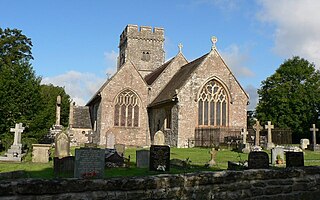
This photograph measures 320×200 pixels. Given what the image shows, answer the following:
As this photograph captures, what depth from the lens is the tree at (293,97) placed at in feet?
137

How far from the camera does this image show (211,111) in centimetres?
2831

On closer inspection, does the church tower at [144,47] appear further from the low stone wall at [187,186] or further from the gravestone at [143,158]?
the low stone wall at [187,186]

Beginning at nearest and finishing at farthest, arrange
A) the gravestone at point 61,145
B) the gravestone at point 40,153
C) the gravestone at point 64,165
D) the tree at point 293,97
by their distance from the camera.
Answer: the gravestone at point 64,165 < the gravestone at point 40,153 < the gravestone at point 61,145 < the tree at point 293,97

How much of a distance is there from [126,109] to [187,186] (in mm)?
25884

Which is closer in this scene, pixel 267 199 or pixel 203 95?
pixel 267 199

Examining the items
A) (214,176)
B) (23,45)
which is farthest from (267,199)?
(23,45)

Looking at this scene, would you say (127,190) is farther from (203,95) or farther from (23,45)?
(23,45)

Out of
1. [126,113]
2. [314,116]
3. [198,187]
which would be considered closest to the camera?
[198,187]

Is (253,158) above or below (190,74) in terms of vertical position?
below

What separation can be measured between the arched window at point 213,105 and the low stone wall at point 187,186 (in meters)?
20.5

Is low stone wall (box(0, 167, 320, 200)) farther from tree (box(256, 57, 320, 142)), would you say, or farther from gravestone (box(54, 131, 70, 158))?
tree (box(256, 57, 320, 142))

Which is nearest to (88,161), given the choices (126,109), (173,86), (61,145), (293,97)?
(61,145)

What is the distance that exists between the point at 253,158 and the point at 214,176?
2.47 m

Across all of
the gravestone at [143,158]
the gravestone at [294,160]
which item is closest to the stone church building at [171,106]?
the gravestone at [143,158]
